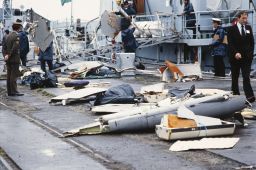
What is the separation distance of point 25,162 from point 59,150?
78 cm

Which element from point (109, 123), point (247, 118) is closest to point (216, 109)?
point (247, 118)

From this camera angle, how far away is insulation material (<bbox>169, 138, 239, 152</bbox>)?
7.39 m

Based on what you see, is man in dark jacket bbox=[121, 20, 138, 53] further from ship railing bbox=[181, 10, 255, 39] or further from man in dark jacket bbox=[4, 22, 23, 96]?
man in dark jacket bbox=[4, 22, 23, 96]

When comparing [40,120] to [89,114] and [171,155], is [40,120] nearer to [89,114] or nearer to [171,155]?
[89,114]

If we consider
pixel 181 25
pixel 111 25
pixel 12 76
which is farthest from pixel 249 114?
pixel 181 25

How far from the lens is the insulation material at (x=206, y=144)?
7.39m

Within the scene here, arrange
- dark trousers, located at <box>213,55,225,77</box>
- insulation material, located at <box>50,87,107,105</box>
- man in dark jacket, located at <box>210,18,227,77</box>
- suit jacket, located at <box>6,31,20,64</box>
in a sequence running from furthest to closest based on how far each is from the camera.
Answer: dark trousers, located at <box>213,55,225,77</box> → man in dark jacket, located at <box>210,18,227,77</box> → suit jacket, located at <box>6,31,20,64</box> → insulation material, located at <box>50,87,107,105</box>

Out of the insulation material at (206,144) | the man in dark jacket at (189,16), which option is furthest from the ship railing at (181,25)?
the insulation material at (206,144)

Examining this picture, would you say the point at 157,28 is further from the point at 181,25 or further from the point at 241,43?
the point at 241,43

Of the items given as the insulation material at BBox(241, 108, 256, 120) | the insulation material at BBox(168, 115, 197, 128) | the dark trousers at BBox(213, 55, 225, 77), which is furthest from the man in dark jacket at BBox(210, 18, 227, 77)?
the insulation material at BBox(168, 115, 197, 128)

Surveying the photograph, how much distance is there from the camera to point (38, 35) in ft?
65.1

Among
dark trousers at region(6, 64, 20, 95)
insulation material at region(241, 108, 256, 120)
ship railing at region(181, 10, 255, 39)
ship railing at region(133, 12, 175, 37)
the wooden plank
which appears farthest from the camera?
the wooden plank

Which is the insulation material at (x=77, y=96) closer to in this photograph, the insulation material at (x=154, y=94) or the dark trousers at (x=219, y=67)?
the insulation material at (x=154, y=94)

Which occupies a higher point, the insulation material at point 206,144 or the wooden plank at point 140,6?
the wooden plank at point 140,6
